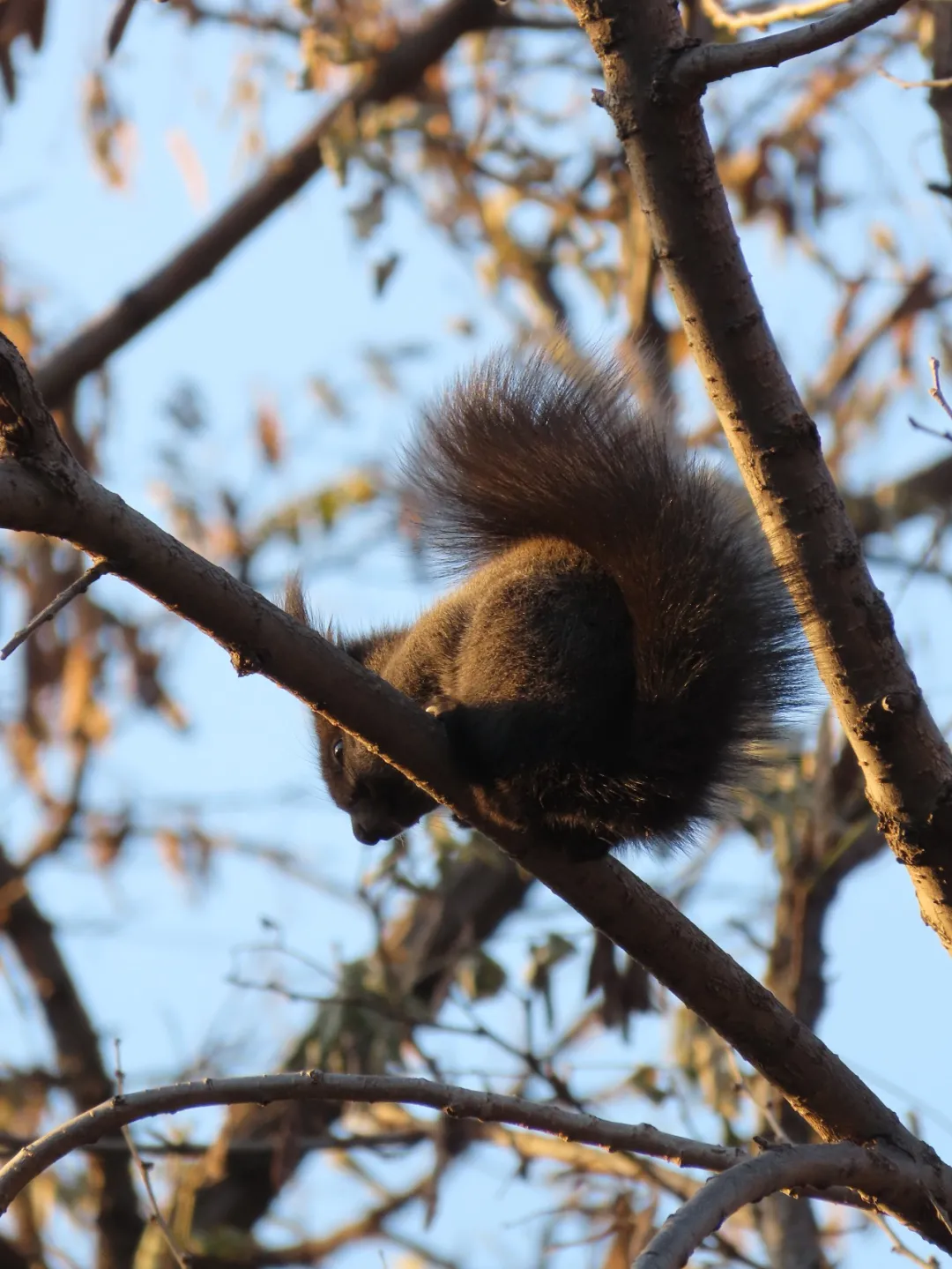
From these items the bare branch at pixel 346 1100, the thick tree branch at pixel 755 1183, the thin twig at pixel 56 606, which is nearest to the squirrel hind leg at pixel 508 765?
the bare branch at pixel 346 1100

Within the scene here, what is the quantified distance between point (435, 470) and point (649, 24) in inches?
43.9

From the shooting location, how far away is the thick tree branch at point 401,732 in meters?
1.78

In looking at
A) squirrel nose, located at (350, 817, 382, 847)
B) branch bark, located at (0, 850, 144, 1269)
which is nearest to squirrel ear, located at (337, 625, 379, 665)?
squirrel nose, located at (350, 817, 382, 847)

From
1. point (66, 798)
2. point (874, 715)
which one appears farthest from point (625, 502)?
point (66, 798)

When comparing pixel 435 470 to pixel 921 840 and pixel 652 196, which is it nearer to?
pixel 652 196

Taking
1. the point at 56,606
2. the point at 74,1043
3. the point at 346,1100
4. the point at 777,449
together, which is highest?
the point at 74,1043

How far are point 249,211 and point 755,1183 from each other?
437 centimetres

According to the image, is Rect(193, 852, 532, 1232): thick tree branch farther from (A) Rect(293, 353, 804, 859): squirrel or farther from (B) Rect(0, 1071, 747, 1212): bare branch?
(B) Rect(0, 1071, 747, 1212): bare branch

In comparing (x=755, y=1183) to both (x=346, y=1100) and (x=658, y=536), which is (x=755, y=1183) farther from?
(x=658, y=536)

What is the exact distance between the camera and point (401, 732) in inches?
85.8

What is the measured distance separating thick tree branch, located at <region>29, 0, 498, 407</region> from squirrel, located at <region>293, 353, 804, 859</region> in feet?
8.86

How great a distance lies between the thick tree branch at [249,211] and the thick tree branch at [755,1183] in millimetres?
3998

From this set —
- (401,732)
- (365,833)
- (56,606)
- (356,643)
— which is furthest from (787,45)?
(356,643)

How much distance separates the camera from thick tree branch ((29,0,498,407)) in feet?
17.4
